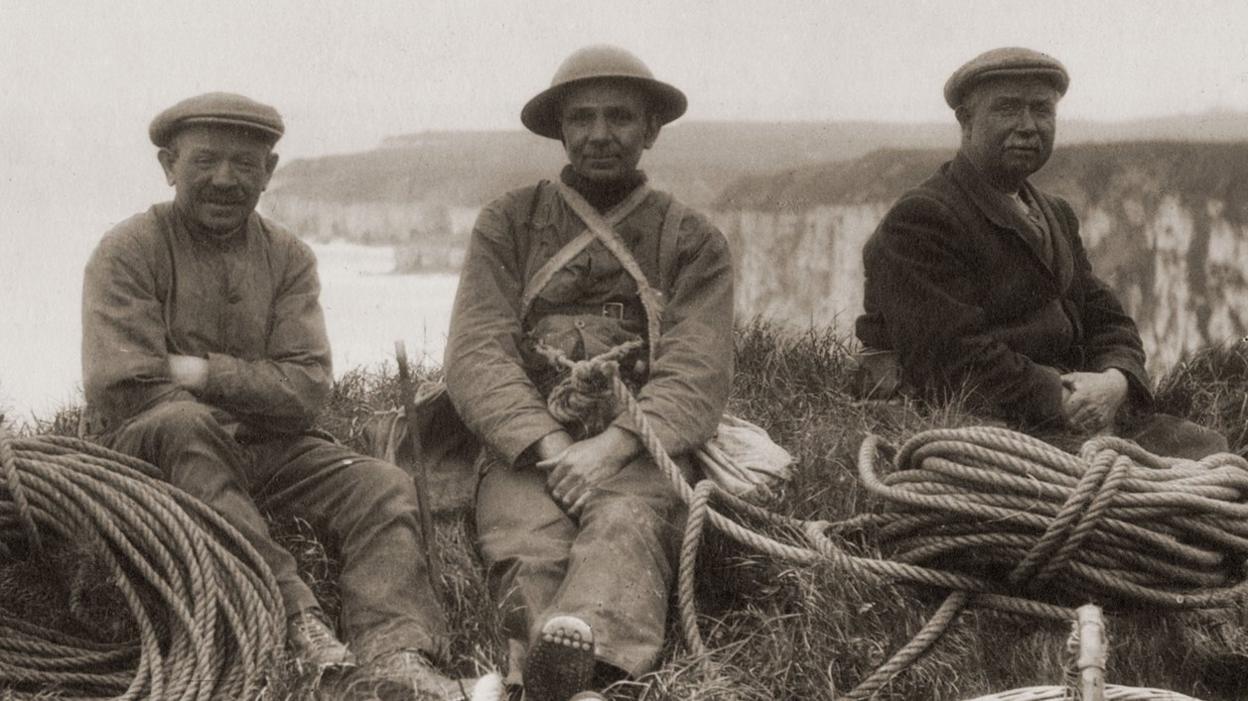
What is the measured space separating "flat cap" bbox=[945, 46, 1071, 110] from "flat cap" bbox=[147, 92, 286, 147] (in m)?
2.51

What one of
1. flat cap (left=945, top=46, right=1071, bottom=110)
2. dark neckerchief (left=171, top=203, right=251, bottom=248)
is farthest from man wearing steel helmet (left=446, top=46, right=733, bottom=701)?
flat cap (left=945, top=46, right=1071, bottom=110)

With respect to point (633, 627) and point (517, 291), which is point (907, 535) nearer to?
point (633, 627)

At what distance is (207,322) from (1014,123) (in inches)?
115

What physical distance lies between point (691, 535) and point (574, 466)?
47cm

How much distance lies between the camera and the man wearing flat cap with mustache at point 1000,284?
5477 mm

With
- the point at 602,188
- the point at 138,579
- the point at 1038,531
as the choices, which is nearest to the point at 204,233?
the point at 138,579

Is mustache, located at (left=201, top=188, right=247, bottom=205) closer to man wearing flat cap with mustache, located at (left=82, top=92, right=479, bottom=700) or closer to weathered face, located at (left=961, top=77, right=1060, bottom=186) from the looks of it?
man wearing flat cap with mustache, located at (left=82, top=92, right=479, bottom=700)

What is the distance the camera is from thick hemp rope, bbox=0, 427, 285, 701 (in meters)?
3.96

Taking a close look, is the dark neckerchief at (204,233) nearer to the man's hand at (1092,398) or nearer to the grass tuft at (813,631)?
the grass tuft at (813,631)

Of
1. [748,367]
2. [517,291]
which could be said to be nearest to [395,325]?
[748,367]

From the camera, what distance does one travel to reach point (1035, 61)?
5.51 meters

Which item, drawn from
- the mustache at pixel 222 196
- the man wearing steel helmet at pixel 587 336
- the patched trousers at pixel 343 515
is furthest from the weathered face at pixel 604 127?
the patched trousers at pixel 343 515

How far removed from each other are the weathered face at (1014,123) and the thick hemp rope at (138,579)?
305 cm

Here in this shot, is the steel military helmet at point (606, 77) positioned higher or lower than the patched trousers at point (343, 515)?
higher
